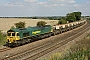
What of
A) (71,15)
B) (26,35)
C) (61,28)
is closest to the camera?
(26,35)

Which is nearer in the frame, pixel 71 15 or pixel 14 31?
pixel 14 31

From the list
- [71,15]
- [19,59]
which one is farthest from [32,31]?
[71,15]

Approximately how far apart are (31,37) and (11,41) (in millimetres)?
4601

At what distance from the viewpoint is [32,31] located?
30156 millimetres

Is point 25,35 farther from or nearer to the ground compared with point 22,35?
nearer to the ground

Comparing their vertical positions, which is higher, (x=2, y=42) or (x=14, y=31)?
(x=14, y=31)

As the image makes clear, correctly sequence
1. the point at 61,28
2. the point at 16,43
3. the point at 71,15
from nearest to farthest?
the point at 16,43, the point at 61,28, the point at 71,15

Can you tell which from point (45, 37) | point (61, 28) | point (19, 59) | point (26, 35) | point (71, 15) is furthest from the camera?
point (71, 15)

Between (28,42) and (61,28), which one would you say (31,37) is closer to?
(28,42)

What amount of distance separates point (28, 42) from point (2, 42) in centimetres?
404

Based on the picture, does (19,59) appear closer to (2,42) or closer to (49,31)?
(2,42)

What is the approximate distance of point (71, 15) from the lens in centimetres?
10088

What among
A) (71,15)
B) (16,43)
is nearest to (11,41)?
(16,43)

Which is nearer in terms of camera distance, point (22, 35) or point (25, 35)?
point (22, 35)
